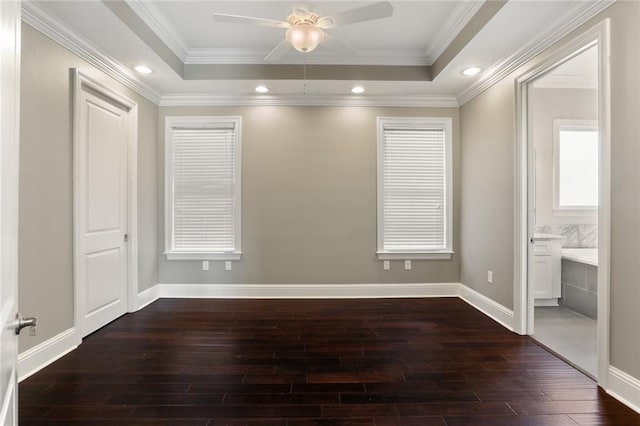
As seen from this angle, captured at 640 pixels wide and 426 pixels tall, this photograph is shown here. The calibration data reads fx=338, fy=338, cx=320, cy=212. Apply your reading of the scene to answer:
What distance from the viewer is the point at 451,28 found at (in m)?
3.24

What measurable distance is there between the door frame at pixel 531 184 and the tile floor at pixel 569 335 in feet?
0.79

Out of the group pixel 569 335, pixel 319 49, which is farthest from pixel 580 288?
pixel 319 49

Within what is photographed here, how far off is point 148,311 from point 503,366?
365 cm

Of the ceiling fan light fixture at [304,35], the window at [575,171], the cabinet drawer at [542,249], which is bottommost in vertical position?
the cabinet drawer at [542,249]

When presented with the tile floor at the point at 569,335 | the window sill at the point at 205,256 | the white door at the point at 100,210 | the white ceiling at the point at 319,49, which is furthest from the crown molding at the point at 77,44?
the tile floor at the point at 569,335

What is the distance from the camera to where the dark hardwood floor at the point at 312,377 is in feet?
6.67

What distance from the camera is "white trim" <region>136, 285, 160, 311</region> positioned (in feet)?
13.2

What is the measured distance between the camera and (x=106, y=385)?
2.36m

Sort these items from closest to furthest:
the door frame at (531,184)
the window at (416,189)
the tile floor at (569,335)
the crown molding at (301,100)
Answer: the door frame at (531,184)
the tile floor at (569,335)
the crown molding at (301,100)
the window at (416,189)

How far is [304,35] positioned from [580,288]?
4.07 m

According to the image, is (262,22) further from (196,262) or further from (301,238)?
(196,262)

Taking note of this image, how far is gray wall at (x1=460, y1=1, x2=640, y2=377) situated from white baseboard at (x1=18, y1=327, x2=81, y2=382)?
4.06 meters

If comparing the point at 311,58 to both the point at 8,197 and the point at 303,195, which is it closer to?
the point at 303,195

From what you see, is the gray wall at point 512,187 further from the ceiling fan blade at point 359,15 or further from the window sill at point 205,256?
the window sill at point 205,256
